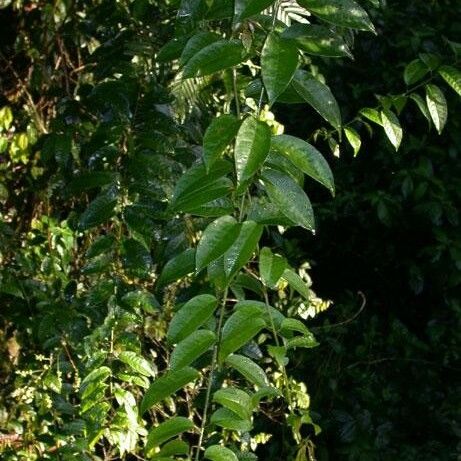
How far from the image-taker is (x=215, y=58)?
992 mm

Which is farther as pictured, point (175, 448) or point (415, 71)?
point (415, 71)

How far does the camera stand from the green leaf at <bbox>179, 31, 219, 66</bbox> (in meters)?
1.06

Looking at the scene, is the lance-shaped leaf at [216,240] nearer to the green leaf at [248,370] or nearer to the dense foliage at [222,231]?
the dense foliage at [222,231]

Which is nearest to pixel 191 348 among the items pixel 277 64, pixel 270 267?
pixel 270 267

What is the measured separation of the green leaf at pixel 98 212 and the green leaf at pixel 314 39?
0.72 metres

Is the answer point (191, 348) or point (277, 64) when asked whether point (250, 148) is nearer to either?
point (277, 64)

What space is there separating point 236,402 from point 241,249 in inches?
8.6

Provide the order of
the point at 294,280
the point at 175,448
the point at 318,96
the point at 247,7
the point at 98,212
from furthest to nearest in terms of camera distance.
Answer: the point at 98,212
the point at 294,280
the point at 175,448
the point at 318,96
the point at 247,7

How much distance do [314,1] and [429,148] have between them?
7.59 feet

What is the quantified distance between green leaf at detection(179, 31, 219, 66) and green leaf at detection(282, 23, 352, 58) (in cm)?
12

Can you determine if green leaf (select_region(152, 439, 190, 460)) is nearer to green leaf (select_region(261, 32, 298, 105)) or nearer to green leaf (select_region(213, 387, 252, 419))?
green leaf (select_region(213, 387, 252, 419))

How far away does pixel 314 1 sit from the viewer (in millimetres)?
982

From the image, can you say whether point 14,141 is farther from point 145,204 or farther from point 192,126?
point 145,204

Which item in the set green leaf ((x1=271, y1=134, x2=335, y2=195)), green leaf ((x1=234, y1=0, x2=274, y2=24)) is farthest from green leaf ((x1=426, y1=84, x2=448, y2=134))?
green leaf ((x1=234, y1=0, x2=274, y2=24))
